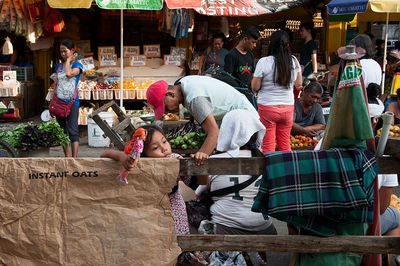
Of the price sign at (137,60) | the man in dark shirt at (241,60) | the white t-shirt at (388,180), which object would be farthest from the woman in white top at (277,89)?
the price sign at (137,60)

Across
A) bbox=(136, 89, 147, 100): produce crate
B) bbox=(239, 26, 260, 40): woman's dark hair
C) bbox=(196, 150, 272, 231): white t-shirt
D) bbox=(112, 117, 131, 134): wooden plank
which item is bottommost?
bbox=(196, 150, 272, 231): white t-shirt

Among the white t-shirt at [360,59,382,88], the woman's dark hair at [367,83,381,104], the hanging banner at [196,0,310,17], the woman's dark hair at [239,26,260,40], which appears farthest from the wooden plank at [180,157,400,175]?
the hanging banner at [196,0,310,17]

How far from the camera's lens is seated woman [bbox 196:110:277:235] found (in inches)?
141

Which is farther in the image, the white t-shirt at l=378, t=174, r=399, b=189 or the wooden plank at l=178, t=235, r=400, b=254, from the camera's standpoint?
the white t-shirt at l=378, t=174, r=399, b=189

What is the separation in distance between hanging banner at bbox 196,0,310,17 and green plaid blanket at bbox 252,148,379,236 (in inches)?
307

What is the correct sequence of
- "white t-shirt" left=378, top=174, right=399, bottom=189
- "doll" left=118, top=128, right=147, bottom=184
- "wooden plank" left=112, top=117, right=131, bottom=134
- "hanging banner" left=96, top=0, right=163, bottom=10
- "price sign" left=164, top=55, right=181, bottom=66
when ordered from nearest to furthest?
"doll" left=118, top=128, right=147, bottom=184 → "white t-shirt" left=378, top=174, right=399, bottom=189 → "wooden plank" left=112, top=117, right=131, bottom=134 → "hanging banner" left=96, top=0, right=163, bottom=10 → "price sign" left=164, top=55, right=181, bottom=66

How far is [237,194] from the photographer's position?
142 inches

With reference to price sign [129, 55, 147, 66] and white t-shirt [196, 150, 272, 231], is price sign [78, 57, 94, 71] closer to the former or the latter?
price sign [129, 55, 147, 66]

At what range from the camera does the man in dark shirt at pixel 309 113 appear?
21.8 ft

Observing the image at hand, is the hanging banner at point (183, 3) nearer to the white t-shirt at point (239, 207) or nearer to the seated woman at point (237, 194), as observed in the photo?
the seated woman at point (237, 194)

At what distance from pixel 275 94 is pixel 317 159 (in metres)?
3.15

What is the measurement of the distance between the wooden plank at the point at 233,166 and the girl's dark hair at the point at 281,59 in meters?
3.07

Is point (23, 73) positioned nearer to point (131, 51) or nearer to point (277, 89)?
point (131, 51)

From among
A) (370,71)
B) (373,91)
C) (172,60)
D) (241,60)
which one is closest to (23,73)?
(172,60)
